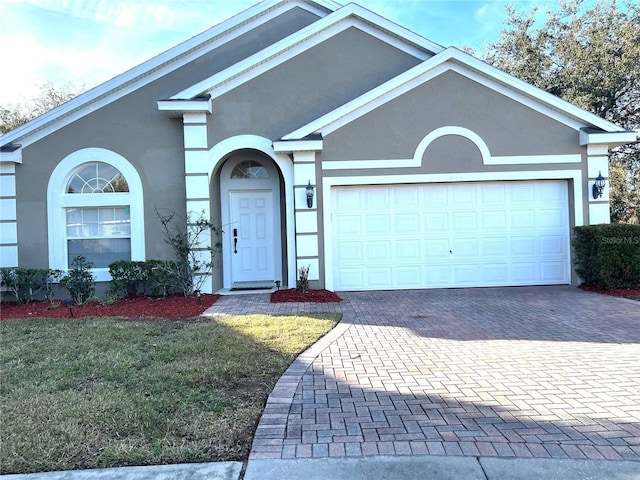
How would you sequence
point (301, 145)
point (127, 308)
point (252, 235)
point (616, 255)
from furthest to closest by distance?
1. point (252, 235)
2. point (301, 145)
3. point (616, 255)
4. point (127, 308)

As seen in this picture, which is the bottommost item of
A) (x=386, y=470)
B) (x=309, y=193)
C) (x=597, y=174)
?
(x=386, y=470)

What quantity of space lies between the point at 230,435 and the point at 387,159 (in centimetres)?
803

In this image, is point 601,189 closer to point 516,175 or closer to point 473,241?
point 516,175

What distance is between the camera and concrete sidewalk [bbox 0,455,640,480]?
2.91 meters

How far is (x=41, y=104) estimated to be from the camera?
26688 millimetres

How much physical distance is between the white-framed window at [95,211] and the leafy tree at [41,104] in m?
19.0

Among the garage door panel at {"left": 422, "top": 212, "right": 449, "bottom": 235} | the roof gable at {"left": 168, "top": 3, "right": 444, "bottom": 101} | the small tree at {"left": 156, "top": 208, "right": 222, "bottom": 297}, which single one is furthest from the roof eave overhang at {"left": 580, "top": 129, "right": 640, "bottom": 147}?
the small tree at {"left": 156, "top": 208, "right": 222, "bottom": 297}

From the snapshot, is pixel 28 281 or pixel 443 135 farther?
pixel 443 135

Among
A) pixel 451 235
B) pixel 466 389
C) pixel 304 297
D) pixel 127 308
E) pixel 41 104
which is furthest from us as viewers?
pixel 41 104

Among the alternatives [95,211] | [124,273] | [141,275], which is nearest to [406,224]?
[141,275]

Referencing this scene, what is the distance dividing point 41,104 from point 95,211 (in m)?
21.0

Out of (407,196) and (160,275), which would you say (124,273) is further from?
(407,196)

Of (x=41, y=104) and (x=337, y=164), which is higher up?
(x=41, y=104)

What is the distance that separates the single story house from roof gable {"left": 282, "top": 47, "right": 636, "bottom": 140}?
0.03 meters
